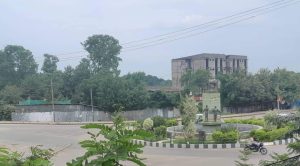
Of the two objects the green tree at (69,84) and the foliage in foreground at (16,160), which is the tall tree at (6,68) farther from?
the foliage in foreground at (16,160)

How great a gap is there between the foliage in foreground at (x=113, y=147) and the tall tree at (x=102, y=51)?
70959 millimetres

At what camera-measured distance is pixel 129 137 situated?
2666mm

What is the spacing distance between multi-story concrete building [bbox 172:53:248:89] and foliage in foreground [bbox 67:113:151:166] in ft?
251

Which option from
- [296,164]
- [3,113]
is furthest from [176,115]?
[296,164]

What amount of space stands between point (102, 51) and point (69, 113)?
27888mm

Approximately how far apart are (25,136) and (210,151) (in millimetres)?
14728

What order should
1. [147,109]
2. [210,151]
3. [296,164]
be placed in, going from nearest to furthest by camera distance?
[296,164]
[210,151]
[147,109]

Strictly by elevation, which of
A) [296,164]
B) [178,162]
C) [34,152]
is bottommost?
[178,162]

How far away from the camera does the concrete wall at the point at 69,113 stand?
45.9 metres

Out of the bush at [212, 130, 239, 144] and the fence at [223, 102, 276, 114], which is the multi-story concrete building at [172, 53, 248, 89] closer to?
the fence at [223, 102, 276, 114]

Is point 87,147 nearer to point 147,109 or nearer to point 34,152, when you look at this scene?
point 34,152

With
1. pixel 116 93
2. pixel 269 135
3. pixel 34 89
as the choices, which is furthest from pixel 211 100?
pixel 34 89

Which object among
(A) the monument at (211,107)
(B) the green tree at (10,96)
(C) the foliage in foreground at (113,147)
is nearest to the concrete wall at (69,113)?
(B) the green tree at (10,96)

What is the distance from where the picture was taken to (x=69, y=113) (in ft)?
153
